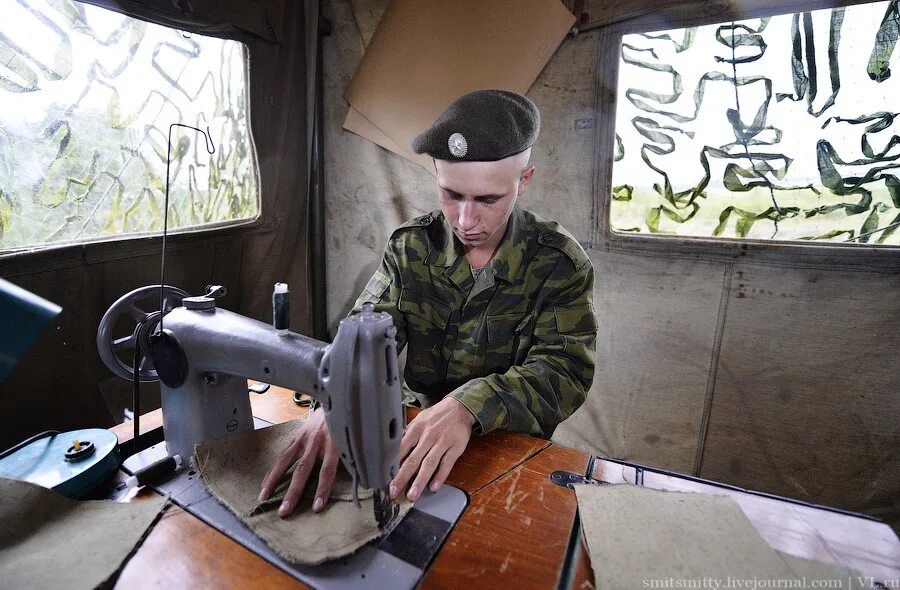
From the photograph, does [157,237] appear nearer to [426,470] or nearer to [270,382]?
[270,382]

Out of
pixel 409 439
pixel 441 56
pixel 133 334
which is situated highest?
pixel 441 56

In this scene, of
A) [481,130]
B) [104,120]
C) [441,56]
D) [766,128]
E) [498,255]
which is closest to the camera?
[481,130]

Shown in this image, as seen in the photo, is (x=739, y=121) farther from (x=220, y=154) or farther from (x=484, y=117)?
(x=220, y=154)

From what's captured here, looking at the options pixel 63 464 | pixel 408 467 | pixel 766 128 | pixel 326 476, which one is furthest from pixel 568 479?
pixel 766 128

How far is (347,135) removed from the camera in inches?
109

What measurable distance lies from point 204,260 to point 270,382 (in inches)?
65.4

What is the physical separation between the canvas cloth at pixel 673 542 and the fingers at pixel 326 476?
18.4 inches

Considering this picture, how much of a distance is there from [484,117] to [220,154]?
64.5 inches

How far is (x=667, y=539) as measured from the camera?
2.55ft

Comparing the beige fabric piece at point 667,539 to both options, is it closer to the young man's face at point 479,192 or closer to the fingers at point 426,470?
the fingers at point 426,470

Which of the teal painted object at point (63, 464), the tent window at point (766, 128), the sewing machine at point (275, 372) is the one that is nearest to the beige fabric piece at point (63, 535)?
the teal painted object at point (63, 464)

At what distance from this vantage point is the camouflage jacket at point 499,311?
4.36ft

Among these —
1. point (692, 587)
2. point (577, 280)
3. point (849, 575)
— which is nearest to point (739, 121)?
point (577, 280)

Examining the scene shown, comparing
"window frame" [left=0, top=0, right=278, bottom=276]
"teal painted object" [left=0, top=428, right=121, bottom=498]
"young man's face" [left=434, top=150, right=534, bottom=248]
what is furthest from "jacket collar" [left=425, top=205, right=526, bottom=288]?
"window frame" [left=0, top=0, right=278, bottom=276]
